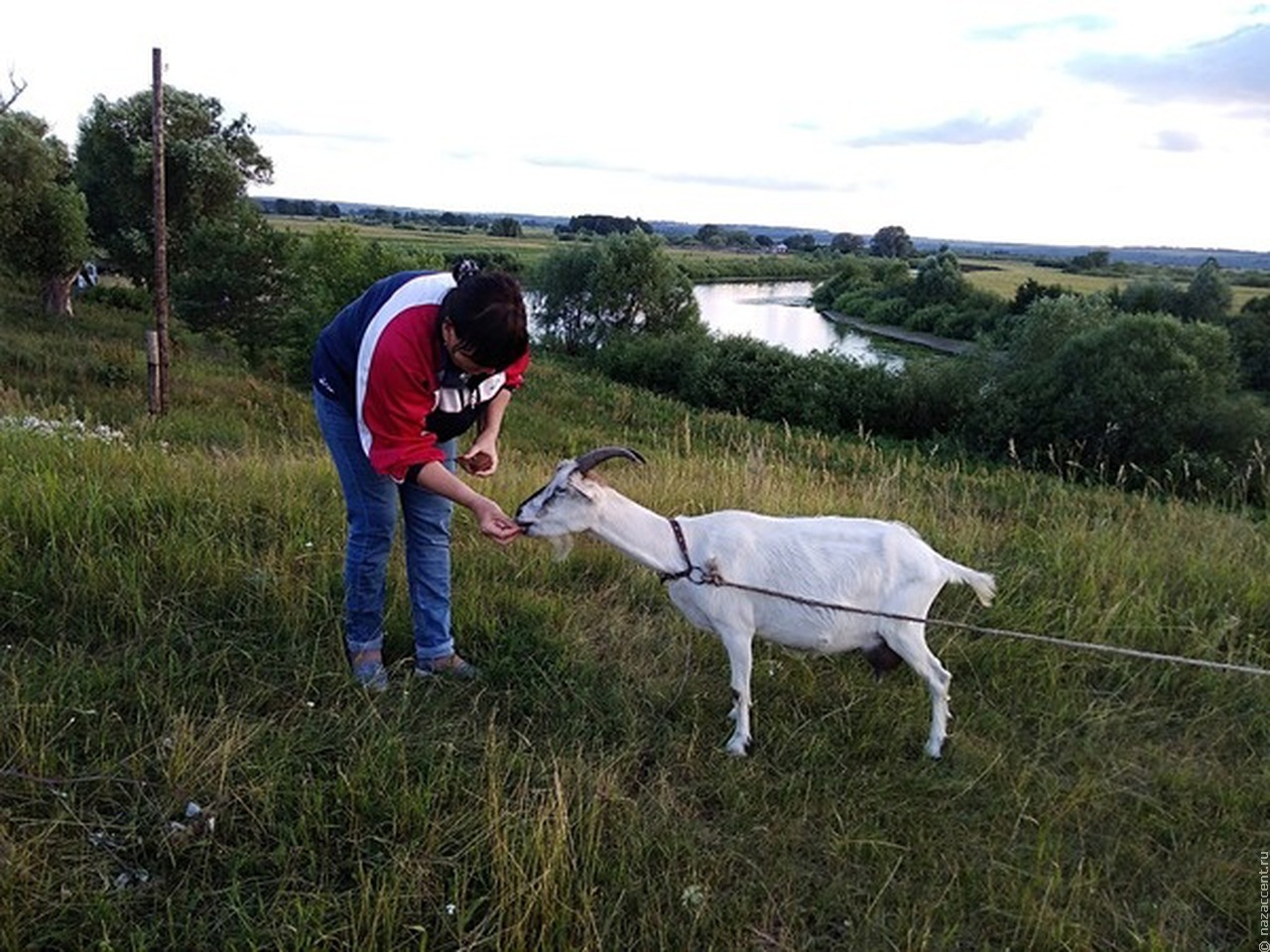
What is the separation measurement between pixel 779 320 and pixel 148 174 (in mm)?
53253

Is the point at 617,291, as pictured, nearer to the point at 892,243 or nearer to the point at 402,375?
the point at 402,375

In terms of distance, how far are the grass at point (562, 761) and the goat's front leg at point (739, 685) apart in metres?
0.09

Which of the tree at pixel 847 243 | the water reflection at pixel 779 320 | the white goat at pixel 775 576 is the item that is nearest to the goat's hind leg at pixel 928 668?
the white goat at pixel 775 576

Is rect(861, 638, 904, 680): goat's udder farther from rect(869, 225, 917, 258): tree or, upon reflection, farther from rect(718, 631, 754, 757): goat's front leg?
rect(869, 225, 917, 258): tree

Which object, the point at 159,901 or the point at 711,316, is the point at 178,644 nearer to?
the point at 159,901

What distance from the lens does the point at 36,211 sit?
22125 millimetres

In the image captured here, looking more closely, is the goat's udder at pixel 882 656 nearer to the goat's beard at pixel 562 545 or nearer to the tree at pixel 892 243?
the goat's beard at pixel 562 545

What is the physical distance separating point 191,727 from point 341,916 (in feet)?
2.94

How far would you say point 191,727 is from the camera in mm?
2820

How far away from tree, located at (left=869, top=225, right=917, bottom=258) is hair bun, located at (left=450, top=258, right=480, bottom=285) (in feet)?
436

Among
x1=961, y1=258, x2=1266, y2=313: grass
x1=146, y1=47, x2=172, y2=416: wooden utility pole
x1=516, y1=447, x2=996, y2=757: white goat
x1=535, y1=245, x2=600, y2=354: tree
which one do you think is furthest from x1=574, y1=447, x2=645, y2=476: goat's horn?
x1=961, y1=258, x2=1266, y2=313: grass

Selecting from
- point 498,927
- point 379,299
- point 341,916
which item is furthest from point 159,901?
point 379,299

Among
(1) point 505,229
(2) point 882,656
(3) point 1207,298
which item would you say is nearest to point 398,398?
(2) point 882,656

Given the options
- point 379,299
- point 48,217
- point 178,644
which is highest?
point 48,217
